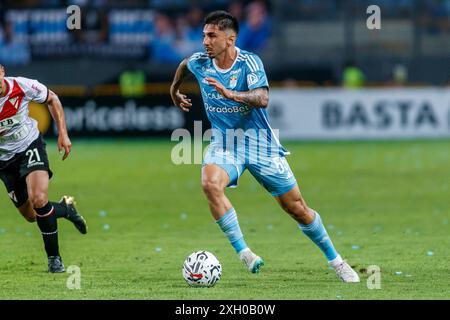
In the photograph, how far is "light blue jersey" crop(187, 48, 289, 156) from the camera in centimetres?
983

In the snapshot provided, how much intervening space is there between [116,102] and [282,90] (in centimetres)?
435

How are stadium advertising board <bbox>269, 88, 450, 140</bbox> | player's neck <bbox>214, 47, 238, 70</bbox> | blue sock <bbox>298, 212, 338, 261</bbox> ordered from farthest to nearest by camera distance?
stadium advertising board <bbox>269, 88, 450, 140</bbox>
player's neck <bbox>214, 47, 238, 70</bbox>
blue sock <bbox>298, 212, 338, 261</bbox>

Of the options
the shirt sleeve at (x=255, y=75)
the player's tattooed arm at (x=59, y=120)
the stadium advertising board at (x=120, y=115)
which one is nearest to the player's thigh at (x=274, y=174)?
the shirt sleeve at (x=255, y=75)

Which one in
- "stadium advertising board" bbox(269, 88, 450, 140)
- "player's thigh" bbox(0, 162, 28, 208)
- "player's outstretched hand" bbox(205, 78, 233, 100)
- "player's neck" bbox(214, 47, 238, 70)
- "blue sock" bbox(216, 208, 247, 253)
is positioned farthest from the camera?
"stadium advertising board" bbox(269, 88, 450, 140)

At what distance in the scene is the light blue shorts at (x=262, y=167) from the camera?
31.9ft

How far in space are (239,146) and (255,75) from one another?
2.26 feet

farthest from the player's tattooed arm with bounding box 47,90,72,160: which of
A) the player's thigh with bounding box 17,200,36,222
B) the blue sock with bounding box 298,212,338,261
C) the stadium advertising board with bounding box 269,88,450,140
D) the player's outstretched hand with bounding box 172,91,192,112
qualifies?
the stadium advertising board with bounding box 269,88,450,140

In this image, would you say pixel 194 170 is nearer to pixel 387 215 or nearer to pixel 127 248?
pixel 387 215

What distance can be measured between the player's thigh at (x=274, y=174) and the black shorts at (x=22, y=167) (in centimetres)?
214

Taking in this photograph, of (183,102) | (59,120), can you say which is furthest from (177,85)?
(59,120)

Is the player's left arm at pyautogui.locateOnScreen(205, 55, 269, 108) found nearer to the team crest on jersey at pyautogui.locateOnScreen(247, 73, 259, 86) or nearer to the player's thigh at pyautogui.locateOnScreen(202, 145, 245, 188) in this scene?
the team crest on jersey at pyautogui.locateOnScreen(247, 73, 259, 86)

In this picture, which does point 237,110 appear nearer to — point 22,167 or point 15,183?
point 22,167

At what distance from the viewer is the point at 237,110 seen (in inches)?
388
